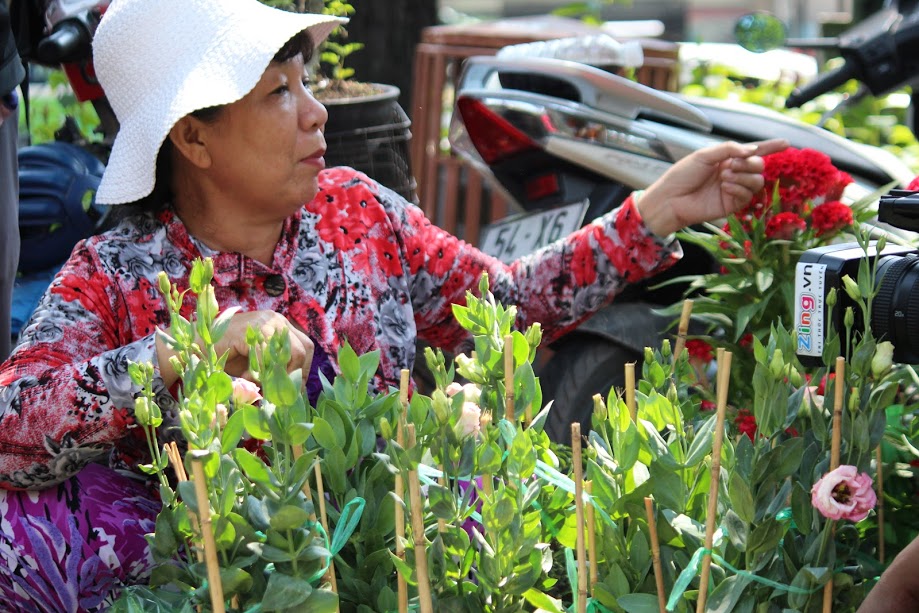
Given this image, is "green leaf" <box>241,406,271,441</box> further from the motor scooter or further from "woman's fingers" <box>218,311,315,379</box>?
the motor scooter

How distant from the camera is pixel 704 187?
2074 millimetres

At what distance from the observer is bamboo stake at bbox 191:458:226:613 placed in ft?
3.83

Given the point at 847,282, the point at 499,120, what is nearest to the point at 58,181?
the point at 499,120

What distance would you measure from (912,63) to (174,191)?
91.0 inches

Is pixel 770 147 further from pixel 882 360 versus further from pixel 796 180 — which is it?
pixel 882 360

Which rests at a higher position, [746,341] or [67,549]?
[746,341]

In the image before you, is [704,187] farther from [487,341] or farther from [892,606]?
[892,606]

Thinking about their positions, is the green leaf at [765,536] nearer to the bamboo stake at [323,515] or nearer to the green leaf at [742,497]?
the green leaf at [742,497]

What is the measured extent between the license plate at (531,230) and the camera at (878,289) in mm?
1520

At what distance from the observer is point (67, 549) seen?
1777 mm

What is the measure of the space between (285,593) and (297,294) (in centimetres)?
90

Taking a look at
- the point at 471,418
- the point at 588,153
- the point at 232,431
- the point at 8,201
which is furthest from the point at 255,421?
the point at 588,153

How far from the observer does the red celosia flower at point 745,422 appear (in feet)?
6.30

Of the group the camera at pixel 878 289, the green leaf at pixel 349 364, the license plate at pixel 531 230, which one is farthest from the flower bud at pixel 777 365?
the license plate at pixel 531 230
